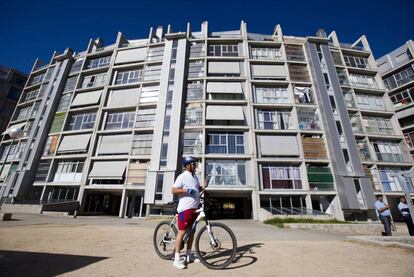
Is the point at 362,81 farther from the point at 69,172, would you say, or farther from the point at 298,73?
the point at 69,172

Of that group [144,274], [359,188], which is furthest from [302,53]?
[144,274]

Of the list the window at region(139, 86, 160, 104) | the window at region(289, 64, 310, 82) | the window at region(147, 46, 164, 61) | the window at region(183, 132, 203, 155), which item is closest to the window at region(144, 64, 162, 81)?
the window at region(147, 46, 164, 61)

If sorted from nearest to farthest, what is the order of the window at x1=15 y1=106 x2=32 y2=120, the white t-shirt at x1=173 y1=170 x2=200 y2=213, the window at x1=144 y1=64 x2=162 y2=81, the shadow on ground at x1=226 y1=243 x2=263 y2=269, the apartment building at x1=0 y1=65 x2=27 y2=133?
1. the shadow on ground at x1=226 y1=243 x2=263 y2=269
2. the white t-shirt at x1=173 y1=170 x2=200 y2=213
3. the window at x1=144 y1=64 x2=162 y2=81
4. the window at x1=15 y1=106 x2=32 y2=120
5. the apartment building at x1=0 y1=65 x2=27 y2=133

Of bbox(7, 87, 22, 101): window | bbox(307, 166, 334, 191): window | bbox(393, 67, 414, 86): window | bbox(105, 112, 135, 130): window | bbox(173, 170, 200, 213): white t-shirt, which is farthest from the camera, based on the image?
bbox(7, 87, 22, 101): window

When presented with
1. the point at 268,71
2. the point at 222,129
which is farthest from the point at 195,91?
the point at 268,71

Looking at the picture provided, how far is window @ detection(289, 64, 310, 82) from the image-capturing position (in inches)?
862

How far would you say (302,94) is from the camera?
2122 centimetres

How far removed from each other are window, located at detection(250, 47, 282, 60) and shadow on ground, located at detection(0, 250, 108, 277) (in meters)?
24.6

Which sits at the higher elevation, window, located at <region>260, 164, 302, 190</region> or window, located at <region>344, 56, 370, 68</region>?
window, located at <region>344, 56, 370, 68</region>

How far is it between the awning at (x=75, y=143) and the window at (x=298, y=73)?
24337 mm

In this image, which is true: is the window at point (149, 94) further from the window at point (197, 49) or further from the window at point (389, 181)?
the window at point (389, 181)

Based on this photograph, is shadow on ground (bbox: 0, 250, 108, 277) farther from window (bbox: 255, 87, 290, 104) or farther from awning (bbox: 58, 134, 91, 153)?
window (bbox: 255, 87, 290, 104)

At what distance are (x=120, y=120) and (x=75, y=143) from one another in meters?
5.50

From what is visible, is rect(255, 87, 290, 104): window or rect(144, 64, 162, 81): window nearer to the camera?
rect(255, 87, 290, 104): window
